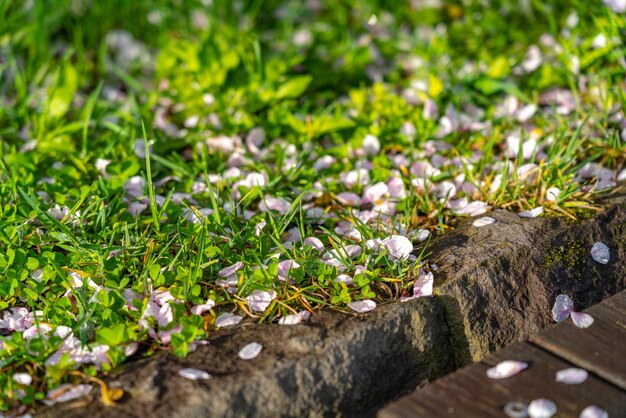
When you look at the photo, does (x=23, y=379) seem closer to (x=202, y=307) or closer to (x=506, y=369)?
(x=202, y=307)

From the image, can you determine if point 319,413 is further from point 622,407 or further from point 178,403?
point 622,407

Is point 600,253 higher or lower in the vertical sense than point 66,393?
lower

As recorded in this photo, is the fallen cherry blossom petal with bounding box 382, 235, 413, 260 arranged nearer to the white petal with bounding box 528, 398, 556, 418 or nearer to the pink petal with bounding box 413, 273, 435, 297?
the pink petal with bounding box 413, 273, 435, 297

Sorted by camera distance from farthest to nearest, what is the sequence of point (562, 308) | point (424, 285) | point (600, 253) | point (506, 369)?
point (600, 253) < point (562, 308) < point (424, 285) < point (506, 369)

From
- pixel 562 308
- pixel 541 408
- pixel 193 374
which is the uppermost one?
pixel 193 374

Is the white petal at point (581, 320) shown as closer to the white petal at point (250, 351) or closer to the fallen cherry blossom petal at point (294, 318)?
the fallen cherry blossom petal at point (294, 318)

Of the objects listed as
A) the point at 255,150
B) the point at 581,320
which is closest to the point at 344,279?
the point at 581,320

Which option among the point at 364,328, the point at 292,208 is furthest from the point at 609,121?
the point at 364,328
